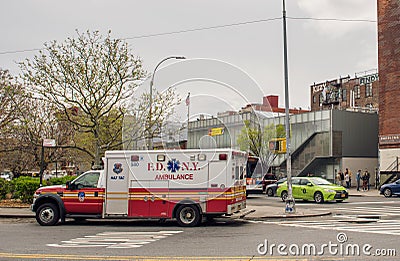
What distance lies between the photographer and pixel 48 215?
18.1 metres

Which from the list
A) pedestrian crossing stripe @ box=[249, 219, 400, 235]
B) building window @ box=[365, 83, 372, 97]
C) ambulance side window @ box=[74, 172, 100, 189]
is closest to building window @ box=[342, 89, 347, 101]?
building window @ box=[365, 83, 372, 97]

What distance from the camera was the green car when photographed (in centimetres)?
2814

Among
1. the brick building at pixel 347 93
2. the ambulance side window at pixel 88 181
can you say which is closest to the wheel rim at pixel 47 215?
the ambulance side window at pixel 88 181

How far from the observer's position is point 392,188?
1378 inches

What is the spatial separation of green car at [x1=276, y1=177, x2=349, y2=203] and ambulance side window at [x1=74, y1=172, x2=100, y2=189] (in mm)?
14109

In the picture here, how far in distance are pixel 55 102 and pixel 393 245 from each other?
18.7 metres

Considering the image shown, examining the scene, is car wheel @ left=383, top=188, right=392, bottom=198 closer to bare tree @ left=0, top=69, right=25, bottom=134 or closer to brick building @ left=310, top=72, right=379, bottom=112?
bare tree @ left=0, top=69, right=25, bottom=134

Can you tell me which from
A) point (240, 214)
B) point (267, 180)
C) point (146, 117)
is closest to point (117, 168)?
point (240, 214)

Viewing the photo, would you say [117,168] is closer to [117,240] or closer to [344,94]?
[117,240]

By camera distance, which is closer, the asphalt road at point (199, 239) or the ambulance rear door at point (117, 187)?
the asphalt road at point (199, 239)

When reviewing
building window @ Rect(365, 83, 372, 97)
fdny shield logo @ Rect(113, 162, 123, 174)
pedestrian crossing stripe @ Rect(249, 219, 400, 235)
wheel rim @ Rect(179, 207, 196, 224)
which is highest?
building window @ Rect(365, 83, 372, 97)

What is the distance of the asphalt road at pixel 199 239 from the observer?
36.9 ft

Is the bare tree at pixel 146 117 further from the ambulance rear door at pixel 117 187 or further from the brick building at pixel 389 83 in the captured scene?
the brick building at pixel 389 83

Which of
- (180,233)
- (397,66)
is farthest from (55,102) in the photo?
(397,66)
